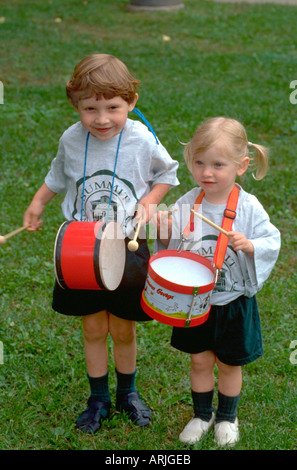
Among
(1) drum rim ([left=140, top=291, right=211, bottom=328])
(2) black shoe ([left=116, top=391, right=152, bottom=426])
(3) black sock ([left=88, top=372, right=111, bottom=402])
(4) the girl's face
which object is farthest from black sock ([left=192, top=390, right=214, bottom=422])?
(4) the girl's face

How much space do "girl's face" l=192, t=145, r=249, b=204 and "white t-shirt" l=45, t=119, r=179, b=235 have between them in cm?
24

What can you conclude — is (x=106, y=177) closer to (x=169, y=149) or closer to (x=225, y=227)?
(x=225, y=227)

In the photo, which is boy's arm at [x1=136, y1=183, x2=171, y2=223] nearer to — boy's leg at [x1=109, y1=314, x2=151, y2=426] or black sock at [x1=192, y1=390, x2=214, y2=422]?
boy's leg at [x1=109, y1=314, x2=151, y2=426]

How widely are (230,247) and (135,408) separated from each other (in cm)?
94

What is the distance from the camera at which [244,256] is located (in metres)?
2.29

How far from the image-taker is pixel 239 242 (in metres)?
2.15

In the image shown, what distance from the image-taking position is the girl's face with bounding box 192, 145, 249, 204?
2209 millimetres

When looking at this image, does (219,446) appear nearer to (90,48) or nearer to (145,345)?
(145,345)

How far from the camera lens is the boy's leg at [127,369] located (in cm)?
263

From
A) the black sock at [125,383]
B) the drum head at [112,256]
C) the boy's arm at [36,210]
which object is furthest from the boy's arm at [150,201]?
the black sock at [125,383]

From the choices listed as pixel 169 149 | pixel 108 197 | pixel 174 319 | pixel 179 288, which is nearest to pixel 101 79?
pixel 108 197
